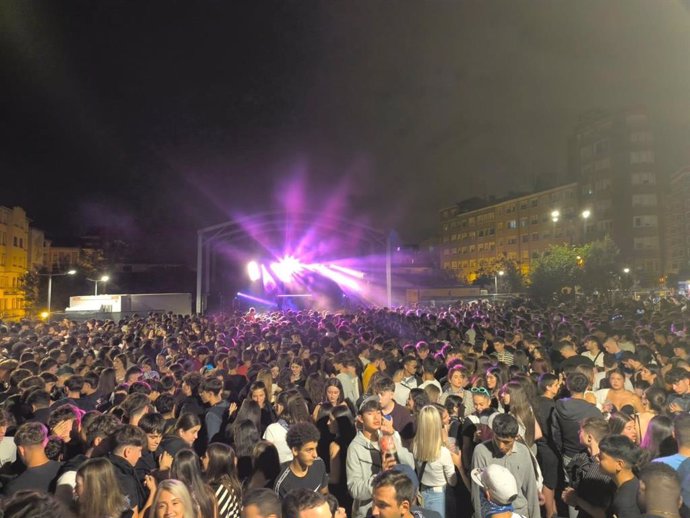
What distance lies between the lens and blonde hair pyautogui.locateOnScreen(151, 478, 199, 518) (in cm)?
297

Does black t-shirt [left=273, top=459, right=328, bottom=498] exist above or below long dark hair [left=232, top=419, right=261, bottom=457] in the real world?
below

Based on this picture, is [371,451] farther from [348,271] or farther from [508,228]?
[508,228]

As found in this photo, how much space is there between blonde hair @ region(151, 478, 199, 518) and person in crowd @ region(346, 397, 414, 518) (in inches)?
56.6

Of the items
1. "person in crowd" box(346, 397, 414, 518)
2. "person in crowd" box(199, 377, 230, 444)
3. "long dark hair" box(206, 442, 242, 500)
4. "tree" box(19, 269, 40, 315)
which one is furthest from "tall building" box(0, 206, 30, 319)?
"person in crowd" box(346, 397, 414, 518)

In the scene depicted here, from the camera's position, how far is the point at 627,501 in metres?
3.38

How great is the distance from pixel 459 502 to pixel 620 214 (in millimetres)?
68343

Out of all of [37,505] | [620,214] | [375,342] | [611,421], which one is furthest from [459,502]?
[620,214]

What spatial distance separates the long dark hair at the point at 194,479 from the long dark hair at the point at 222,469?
20cm

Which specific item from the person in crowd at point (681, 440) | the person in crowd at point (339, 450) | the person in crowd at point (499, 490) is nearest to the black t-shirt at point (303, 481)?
the person in crowd at point (339, 450)

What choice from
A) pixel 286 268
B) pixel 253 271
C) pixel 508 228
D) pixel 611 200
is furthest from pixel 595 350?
pixel 508 228

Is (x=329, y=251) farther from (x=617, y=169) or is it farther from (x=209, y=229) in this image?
(x=617, y=169)

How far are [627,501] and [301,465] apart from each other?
2.32 meters

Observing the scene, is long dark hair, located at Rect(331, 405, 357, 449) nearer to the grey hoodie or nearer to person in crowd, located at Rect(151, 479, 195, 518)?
the grey hoodie

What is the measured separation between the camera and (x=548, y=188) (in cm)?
7581
